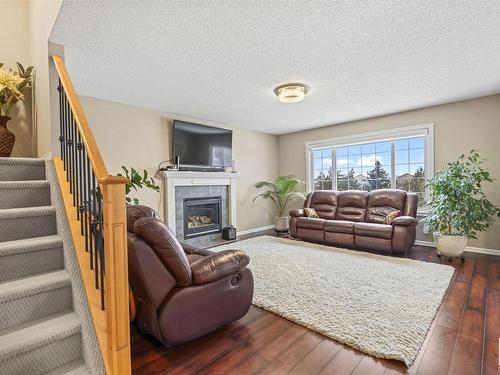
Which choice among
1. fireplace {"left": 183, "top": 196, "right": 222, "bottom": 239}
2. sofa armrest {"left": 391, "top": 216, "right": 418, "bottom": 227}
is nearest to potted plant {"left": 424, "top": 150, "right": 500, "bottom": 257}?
sofa armrest {"left": 391, "top": 216, "right": 418, "bottom": 227}

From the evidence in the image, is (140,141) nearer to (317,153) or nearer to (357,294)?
(357,294)

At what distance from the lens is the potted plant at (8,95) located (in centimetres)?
249

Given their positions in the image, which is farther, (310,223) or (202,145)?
(202,145)

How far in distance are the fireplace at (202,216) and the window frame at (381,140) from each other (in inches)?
94.1

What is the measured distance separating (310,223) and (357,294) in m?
2.28

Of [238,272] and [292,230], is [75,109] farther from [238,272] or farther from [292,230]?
[292,230]

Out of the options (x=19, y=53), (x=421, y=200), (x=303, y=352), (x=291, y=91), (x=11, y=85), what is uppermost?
(x=19, y=53)

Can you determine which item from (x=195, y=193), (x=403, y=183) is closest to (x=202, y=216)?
(x=195, y=193)

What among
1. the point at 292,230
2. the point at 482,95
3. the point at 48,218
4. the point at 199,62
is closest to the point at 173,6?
the point at 199,62

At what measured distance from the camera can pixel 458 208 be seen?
3611 millimetres

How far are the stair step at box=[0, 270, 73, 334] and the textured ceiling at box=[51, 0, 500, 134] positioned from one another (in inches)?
78.0

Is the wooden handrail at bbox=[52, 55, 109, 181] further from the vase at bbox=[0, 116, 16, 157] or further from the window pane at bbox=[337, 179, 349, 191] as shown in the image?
the window pane at bbox=[337, 179, 349, 191]

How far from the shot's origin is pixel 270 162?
22.1 ft

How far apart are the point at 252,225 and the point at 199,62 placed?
4.10 metres
